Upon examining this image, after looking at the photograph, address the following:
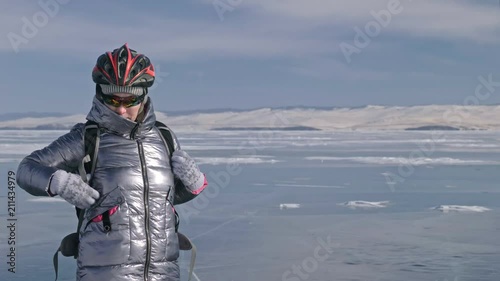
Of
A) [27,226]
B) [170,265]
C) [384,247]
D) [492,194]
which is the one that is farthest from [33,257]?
[492,194]

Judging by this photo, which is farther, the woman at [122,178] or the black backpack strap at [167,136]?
the black backpack strap at [167,136]

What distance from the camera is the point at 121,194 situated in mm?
2523

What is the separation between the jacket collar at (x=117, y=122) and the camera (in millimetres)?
2576

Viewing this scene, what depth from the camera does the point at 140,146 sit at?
8.55 ft

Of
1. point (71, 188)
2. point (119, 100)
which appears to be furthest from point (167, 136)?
point (71, 188)

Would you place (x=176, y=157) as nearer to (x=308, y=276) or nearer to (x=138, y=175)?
(x=138, y=175)

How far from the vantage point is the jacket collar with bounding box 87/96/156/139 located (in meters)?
2.58

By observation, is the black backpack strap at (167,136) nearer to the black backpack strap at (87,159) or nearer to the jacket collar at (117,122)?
the jacket collar at (117,122)

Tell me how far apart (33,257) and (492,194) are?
8636 mm

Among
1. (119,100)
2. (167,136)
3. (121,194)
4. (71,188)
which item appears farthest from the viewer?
(167,136)

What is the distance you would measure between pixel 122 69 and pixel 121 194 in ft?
1.49

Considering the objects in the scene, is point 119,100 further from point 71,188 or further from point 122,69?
point 71,188

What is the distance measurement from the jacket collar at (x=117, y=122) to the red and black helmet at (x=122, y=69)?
0.10 meters

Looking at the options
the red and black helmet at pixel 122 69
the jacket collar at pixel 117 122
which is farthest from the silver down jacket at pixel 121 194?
the red and black helmet at pixel 122 69
